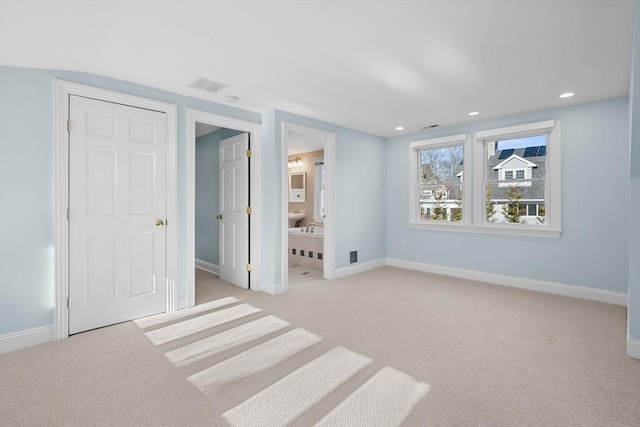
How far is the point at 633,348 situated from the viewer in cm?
254

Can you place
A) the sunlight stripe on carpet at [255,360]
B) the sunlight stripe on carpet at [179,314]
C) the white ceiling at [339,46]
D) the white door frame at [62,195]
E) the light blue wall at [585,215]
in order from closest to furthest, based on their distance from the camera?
the white ceiling at [339,46], the sunlight stripe on carpet at [255,360], the white door frame at [62,195], the sunlight stripe on carpet at [179,314], the light blue wall at [585,215]

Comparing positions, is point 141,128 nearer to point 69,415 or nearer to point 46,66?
point 46,66

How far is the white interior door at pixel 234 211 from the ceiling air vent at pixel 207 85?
1013mm

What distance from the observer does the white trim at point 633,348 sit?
2520 mm

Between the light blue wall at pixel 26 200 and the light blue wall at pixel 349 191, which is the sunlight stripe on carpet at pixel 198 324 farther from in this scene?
the light blue wall at pixel 26 200

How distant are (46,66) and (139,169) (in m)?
1.09

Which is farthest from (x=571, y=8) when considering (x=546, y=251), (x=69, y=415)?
(x=69, y=415)

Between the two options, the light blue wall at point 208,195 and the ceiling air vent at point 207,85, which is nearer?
the ceiling air vent at point 207,85

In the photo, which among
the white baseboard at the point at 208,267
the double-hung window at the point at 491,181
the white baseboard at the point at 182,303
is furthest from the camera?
the white baseboard at the point at 208,267

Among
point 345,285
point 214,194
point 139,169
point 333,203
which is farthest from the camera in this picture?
point 214,194

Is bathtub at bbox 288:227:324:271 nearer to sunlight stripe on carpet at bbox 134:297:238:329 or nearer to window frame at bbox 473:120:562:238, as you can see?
sunlight stripe on carpet at bbox 134:297:238:329

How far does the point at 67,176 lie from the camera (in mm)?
2877

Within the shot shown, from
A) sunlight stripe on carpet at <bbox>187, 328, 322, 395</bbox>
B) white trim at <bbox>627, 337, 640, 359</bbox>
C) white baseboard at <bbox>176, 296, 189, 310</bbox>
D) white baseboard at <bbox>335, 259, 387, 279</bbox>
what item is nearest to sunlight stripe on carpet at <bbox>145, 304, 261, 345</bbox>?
white baseboard at <bbox>176, 296, 189, 310</bbox>

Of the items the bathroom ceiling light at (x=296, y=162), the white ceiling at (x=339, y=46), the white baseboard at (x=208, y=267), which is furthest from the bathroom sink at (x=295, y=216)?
the white ceiling at (x=339, y=46)
